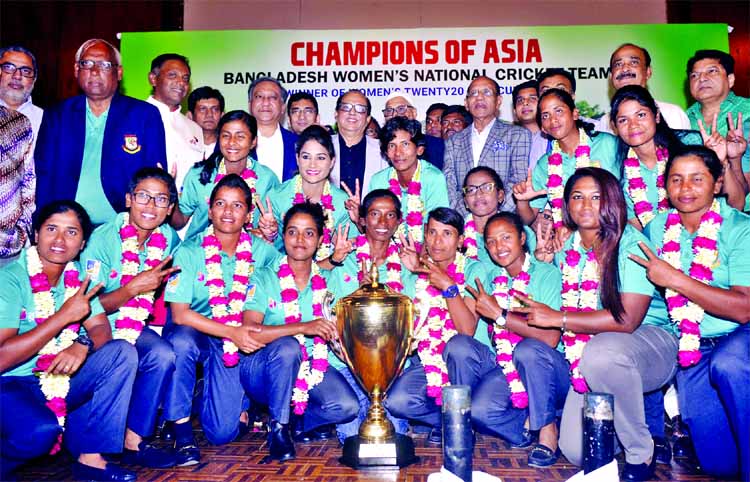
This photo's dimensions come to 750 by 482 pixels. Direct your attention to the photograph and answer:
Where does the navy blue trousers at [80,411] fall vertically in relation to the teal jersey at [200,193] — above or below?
below

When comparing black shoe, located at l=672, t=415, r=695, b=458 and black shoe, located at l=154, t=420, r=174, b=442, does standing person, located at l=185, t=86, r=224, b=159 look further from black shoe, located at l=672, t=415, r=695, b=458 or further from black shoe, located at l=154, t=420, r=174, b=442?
black shoe, located at l=672, t=415, r=695, b=458

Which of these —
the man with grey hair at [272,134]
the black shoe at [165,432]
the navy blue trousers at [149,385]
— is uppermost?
the man with grey hair at [272,134]

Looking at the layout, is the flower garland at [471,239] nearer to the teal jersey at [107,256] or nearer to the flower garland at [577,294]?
the flower garland at [577,294]

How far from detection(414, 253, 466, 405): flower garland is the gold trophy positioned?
45 cm

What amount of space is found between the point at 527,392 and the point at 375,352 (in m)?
0.89

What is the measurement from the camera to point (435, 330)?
12.9 feet

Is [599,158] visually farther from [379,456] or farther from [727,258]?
[379,456]

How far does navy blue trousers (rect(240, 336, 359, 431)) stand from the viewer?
354 centimetres

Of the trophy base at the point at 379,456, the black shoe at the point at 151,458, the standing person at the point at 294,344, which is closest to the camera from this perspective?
the trophy base at the point at 379,456

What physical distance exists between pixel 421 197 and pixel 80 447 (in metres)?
2.69

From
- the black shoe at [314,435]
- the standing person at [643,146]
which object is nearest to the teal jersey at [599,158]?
the standing person at [643,146]

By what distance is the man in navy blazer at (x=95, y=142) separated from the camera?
435 centimetres

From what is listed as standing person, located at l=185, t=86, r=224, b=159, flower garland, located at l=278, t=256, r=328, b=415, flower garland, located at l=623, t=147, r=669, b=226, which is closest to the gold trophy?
flower garland, located at l=278, t=256, r=328, b=415

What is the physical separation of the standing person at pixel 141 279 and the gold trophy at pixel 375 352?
1010mm
